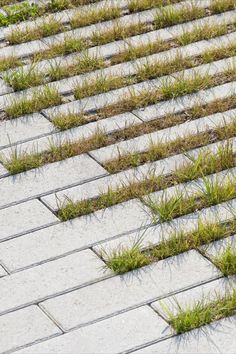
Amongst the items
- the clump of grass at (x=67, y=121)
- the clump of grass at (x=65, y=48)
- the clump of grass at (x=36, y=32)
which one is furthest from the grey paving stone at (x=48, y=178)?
the clump of grass at (x=36, y=32)

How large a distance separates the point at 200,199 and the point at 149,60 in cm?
144

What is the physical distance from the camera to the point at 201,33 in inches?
259

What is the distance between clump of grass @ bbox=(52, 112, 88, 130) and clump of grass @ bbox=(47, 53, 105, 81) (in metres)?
0.49

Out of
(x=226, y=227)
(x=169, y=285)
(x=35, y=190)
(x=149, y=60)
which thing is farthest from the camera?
(x=149, y=60)

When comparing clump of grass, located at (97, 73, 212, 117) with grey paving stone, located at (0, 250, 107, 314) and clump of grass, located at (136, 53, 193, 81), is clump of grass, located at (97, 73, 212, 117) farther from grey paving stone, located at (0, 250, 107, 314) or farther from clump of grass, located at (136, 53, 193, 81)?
grey paving stone, located at (0, 250, 107, 314)

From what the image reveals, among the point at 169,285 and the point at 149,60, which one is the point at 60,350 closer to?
the point at 169,285

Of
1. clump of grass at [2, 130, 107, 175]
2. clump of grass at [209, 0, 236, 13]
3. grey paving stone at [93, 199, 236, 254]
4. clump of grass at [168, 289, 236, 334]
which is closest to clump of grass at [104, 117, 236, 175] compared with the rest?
clump of grass at [2, 130, 107, 175]

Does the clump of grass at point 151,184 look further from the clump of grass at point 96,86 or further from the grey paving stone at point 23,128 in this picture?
the clump of grass at point 96,86

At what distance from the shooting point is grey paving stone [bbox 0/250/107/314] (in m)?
4.49

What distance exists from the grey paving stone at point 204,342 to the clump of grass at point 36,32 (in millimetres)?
2876

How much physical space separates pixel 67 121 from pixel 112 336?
5.72ft

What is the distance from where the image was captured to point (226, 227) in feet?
16.0

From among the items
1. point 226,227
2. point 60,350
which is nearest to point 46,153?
point 226,227

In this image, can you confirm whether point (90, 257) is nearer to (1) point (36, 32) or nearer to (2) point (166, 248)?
(2) point (166, 248)
